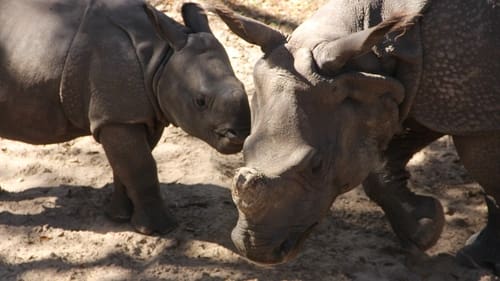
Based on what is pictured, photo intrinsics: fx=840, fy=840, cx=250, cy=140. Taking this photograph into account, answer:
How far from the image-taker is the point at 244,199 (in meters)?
3.84

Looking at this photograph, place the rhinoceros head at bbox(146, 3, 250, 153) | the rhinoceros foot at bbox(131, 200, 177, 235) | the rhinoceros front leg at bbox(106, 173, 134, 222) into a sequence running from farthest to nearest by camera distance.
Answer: the rhinoceros front leg at bbox(106, 173, 134, 222), the rhinoceros foot at bbox(131, 200, 177, 235), the rhinoceros head at bbox(146, 3, 250, 153)

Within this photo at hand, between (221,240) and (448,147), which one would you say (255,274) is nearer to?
(221,240)

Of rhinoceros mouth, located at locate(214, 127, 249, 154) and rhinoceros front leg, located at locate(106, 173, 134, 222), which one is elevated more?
rhinoceros mouth, located at locate(214, 127, 249, 154)

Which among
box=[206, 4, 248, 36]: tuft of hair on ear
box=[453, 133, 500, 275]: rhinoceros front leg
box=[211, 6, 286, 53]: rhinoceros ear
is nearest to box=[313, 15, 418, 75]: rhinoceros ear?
box=[211, 6, 286, 53]: rhinoceros ear

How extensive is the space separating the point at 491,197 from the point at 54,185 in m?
2.94

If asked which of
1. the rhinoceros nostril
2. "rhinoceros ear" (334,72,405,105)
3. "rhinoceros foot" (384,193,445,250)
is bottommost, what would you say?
"rhinoceros foot" (384,193,445,250)

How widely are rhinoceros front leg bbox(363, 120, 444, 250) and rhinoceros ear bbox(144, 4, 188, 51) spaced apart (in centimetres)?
137

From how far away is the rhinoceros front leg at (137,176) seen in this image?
5086 millimetres

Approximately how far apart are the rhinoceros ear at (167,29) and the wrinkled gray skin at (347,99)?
998 millimetres

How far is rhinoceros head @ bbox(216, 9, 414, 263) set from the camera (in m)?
3.82

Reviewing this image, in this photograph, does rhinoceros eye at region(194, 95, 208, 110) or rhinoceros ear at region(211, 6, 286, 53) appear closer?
rhinoceros ear at region(211, 6, 286, 53)

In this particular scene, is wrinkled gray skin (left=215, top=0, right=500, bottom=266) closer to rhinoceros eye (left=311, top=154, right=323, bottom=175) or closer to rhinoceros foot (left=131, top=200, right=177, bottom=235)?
rhinoceros eye (left=311, top=154, right=323, bottom=175)

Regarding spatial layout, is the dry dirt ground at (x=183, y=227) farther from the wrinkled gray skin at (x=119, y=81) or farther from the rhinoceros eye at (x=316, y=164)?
the rhinoceros eye at (x=316, y=164)

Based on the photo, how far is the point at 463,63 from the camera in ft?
13.1
